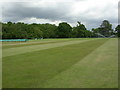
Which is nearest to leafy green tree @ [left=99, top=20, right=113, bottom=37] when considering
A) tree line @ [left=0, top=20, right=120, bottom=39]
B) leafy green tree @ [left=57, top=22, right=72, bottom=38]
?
tree line @ [left=0, top=20, right=120, bottom=39]

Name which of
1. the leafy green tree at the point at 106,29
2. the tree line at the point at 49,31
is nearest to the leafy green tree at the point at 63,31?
the tree line at the point at 49,31

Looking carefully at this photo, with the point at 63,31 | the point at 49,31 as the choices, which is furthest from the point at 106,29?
the point at 49,31

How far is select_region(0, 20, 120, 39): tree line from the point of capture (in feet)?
220

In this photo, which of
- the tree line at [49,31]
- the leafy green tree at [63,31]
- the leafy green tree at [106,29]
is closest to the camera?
the tree line at [49,31]

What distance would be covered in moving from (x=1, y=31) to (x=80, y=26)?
7087 cm

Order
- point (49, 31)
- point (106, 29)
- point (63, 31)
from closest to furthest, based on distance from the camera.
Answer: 1. point (49, 31)
2. point (63, 31)
3. point (106, 29)

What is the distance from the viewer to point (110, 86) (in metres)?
4.86

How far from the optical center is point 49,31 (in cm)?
10369

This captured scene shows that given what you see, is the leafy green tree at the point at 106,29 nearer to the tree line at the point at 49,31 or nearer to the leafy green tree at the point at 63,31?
the tree line at the point at 49,31

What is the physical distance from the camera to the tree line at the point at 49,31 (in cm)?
6706

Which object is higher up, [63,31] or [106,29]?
[106,29]

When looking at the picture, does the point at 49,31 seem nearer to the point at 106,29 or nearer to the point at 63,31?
the point at 63,31

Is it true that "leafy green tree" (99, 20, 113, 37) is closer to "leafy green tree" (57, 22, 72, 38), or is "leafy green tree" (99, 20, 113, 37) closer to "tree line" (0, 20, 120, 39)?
"tree line" (0, 20, 120, 39)

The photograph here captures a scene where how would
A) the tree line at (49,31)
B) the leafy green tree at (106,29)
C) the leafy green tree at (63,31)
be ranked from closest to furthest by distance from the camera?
the tree line at (49,31) → the leafy green tree at (63,31) → the leafy green tree at (106,29)
